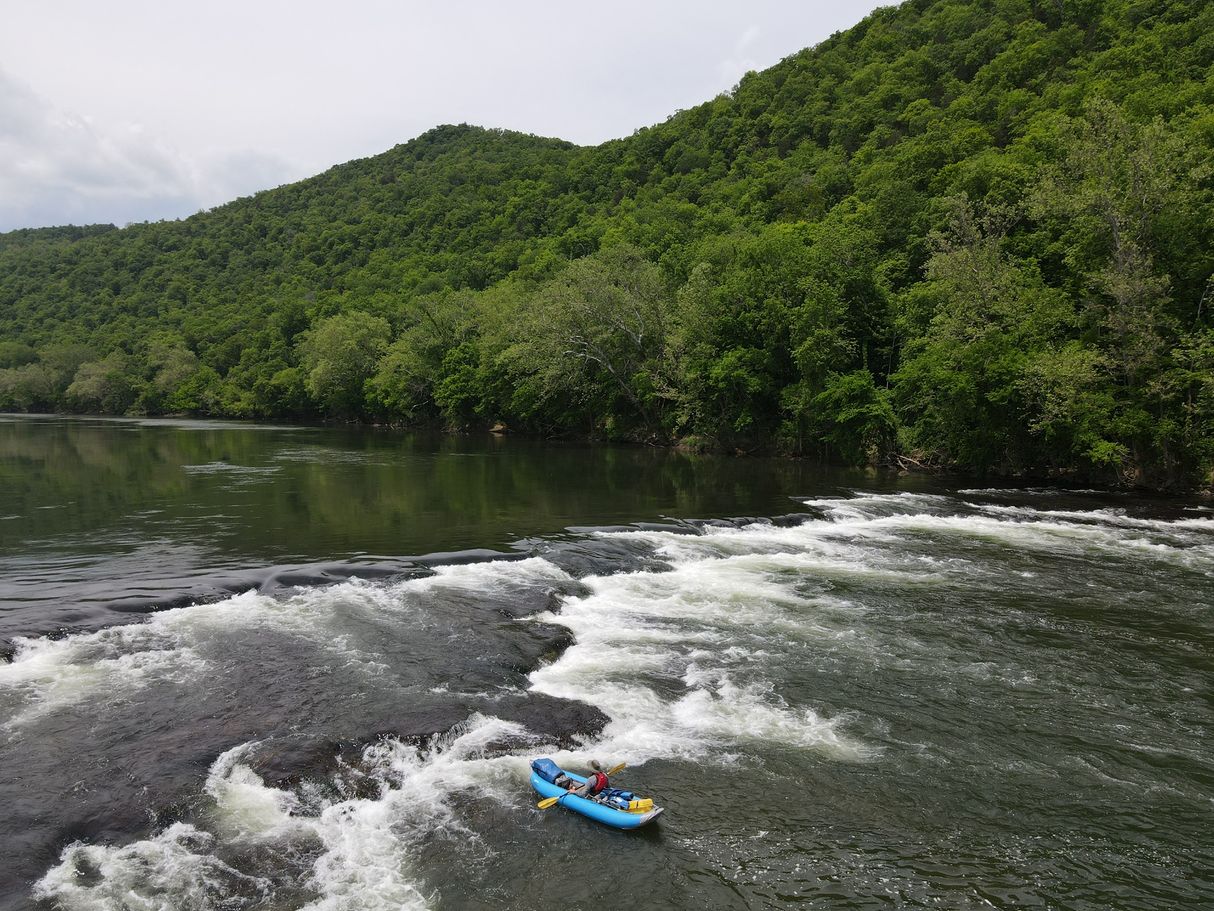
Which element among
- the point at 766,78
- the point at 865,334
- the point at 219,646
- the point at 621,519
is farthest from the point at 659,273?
the point at 766,78

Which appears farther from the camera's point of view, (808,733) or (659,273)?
(659,273)

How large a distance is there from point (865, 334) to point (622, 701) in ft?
130

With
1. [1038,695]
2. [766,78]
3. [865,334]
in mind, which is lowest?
[1038,695]

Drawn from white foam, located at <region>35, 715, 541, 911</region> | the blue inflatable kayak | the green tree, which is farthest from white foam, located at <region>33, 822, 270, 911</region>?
the green tree

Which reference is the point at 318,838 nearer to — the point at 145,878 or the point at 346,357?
the point at 145,878

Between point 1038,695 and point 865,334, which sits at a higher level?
point 865,334

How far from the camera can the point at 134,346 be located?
130750mm

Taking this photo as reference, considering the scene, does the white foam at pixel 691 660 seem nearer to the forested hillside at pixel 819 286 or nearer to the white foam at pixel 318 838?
the white foam at pixel 318 838

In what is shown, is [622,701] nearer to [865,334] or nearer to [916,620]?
[916,620]

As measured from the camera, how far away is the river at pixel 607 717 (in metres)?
7.30

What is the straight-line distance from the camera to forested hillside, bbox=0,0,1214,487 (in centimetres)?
2912

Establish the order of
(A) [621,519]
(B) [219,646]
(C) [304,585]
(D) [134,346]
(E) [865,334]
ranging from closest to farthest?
(B) [219,646] → (C) [304,585] → (A) [621,519] → (E) [865,334] → (D) [134,346]

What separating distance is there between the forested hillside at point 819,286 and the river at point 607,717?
36.6ft

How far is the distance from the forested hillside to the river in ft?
36.6
